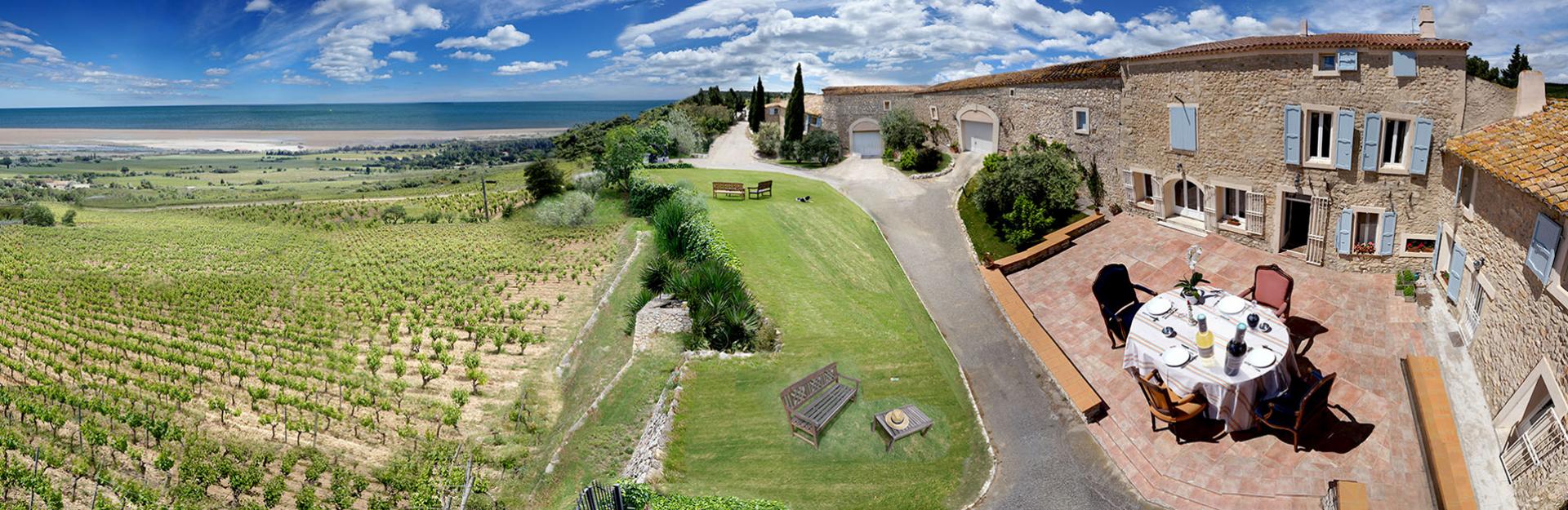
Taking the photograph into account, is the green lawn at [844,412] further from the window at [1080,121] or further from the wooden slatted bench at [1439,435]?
the window at [1080,121]

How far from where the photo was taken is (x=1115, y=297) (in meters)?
13.0

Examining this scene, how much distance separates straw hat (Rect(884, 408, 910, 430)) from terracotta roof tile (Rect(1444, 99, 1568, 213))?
812cm

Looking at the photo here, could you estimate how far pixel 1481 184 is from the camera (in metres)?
11.2

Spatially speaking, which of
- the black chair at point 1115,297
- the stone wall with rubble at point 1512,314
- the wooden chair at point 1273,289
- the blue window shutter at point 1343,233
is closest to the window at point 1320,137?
the blue window shutter at point 1343,233

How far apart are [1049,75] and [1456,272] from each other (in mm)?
14304

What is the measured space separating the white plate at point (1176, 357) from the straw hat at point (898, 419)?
152 inches

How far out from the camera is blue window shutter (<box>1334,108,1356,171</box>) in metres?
14.1

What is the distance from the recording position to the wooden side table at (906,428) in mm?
10695

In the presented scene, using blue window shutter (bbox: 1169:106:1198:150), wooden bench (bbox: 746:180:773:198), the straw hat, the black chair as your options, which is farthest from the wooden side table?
wooden bench (bbox: 746:180:773:198)

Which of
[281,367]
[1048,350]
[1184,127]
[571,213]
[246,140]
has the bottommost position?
[281,367]

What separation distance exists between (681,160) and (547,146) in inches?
3597

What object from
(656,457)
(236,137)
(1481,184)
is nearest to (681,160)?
(656,457)

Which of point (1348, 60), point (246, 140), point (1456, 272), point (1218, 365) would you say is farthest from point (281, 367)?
point (246, 140)

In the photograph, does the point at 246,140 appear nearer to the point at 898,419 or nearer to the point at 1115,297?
the point at 898,419
